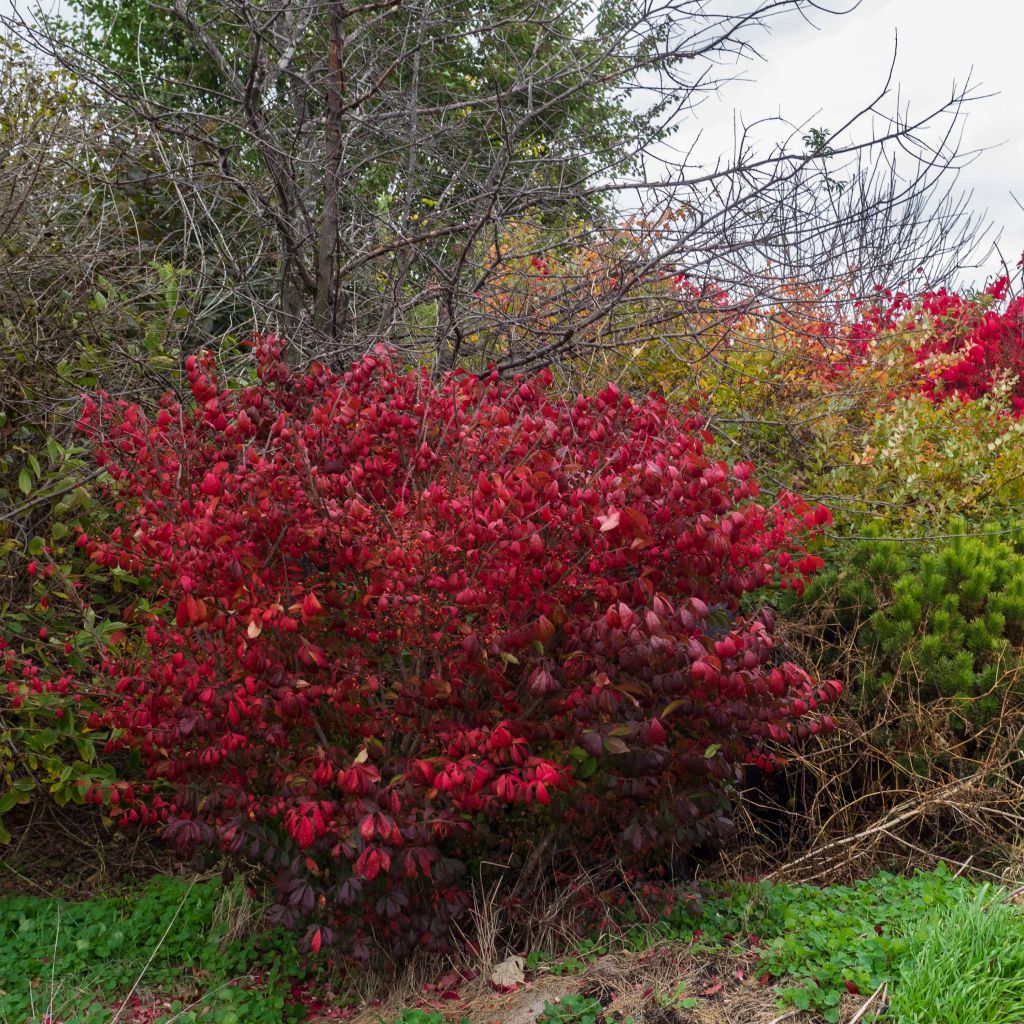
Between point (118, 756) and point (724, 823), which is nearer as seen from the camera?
point (724, 823)

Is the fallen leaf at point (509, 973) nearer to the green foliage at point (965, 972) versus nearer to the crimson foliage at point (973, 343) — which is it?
the green foliage at point (965, 972)

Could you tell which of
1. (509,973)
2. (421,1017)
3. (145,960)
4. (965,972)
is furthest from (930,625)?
(145,960)

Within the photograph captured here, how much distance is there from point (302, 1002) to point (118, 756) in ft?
6.78

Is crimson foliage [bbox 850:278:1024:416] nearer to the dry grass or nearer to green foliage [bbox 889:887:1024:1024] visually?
green foliage [bbox 889:887:1024:1024]

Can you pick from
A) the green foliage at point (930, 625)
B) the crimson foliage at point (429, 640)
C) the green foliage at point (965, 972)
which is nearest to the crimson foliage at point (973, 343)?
the green foliage at point (930, 625)

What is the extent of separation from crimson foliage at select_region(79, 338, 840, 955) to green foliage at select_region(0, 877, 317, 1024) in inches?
17.6

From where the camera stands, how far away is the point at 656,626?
10.4ft

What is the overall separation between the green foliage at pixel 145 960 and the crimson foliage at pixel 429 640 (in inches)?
17.6

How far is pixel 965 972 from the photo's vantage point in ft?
9.84

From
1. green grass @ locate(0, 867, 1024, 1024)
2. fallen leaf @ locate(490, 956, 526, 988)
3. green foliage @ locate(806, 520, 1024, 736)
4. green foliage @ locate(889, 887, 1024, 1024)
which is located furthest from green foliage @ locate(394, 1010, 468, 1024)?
green foliage @ locate(806, 520, 1024, 736)

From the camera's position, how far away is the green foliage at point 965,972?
9.49 ft

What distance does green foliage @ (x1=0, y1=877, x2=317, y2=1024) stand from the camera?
12.8ft

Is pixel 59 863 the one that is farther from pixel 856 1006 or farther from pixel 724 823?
pixel 856 1006

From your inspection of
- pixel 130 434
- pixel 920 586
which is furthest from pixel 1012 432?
pixel 130 434
